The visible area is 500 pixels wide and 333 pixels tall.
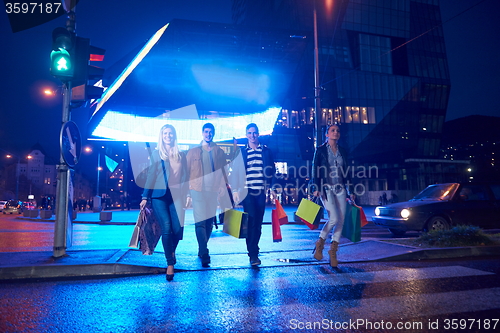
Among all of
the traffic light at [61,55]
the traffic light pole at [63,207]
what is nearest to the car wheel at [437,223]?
the traffic light pole at [63,207]

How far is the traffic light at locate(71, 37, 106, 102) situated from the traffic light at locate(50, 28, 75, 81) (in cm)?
13

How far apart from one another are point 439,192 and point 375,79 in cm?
4789

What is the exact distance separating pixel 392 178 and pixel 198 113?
1023 inches

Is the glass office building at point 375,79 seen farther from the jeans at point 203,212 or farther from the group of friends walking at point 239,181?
the jeans at point 203,212

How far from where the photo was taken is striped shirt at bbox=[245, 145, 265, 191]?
5348 mm

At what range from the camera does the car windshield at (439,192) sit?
373 inches

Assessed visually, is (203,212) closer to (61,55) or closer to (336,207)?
(336,207)

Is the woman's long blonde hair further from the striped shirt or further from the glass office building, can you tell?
the glass office building

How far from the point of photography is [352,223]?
543cm

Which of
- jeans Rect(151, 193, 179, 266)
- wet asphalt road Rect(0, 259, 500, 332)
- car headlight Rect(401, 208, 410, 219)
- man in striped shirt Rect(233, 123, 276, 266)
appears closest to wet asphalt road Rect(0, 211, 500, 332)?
wet asphalt road Rect(0, 259, 500, 332)

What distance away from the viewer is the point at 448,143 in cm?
8694

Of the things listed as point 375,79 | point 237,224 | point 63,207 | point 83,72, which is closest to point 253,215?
point 237,224

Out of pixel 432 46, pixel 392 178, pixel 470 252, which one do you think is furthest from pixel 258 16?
pixel 470 252

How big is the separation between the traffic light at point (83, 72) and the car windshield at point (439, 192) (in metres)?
8.88
